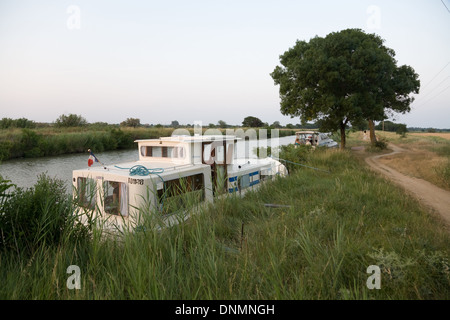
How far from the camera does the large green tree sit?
694 inches

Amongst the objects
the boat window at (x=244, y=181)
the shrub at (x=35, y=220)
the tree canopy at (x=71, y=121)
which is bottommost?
the boat window at (x=244, y=181)

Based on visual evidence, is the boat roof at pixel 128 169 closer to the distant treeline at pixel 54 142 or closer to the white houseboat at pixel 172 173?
the white houseboat at pixel 172 173

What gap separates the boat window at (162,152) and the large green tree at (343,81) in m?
12.4

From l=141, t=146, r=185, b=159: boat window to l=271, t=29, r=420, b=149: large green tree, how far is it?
12.4m

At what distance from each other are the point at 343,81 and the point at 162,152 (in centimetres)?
1445

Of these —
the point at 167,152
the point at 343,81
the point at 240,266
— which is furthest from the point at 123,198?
the point at 343,81

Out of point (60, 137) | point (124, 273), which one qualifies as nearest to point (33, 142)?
point (60, 137)

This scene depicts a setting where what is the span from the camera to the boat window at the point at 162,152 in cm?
841

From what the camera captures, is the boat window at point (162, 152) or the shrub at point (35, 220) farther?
the boat window at point (162, 152)

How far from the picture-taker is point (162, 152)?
8.81 meters

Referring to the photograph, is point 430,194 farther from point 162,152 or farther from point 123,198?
point 123,198

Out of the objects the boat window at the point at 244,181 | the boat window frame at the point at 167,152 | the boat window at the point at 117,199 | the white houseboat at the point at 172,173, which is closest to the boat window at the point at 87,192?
the white houseboat at the point at 172,173

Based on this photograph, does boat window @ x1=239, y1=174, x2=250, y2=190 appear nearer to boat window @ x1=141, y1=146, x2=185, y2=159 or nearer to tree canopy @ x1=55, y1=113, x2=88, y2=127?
boat window @ x1=141, y1=146, x2=185, y2=159
